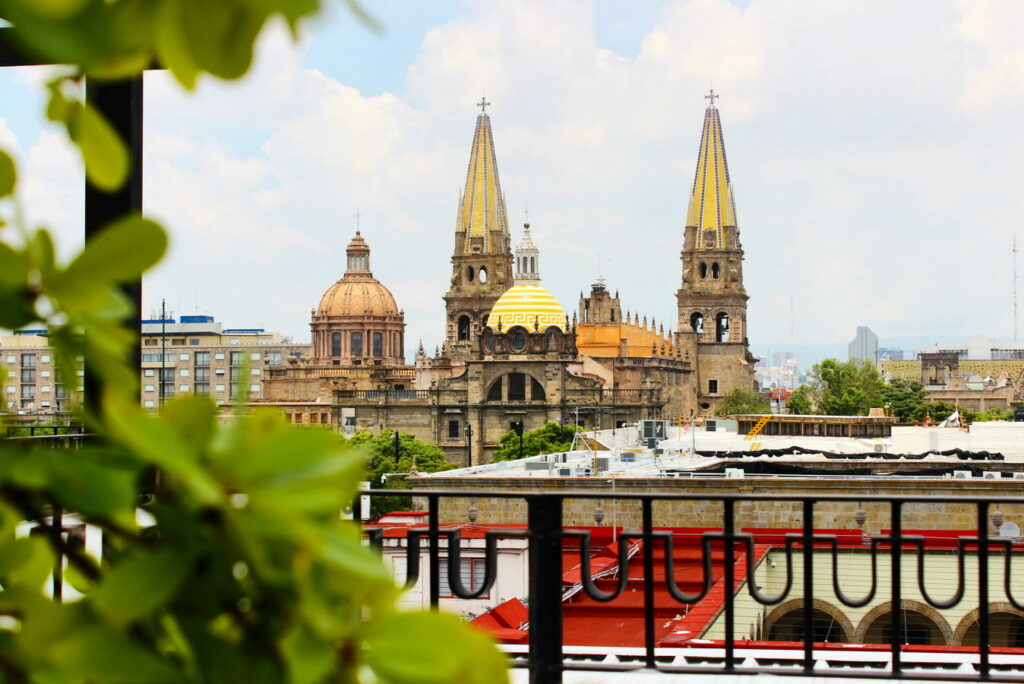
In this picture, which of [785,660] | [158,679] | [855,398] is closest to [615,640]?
[785,660]

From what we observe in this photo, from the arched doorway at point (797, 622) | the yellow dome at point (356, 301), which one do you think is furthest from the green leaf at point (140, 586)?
the yellow dome at point (356, 301)

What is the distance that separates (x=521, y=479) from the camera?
80.2 feet

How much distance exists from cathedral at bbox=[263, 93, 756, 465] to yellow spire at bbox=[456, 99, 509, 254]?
2.6 inches

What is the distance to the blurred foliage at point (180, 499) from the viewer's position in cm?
77

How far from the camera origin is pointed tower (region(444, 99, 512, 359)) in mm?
85750

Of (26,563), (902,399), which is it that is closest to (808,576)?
(26,563)

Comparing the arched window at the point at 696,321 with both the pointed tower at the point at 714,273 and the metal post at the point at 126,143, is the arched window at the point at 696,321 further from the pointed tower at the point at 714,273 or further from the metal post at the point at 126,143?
the metal post at the point at 126,143

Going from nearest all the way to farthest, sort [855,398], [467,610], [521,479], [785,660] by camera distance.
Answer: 1. [785,660]
2. [467,610]
3. [521,479]
4. [855,398]

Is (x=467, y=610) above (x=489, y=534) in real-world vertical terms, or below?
below

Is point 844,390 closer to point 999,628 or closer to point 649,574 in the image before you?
point 999,628

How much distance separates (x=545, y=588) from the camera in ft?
12.5

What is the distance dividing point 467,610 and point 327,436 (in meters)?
12.7

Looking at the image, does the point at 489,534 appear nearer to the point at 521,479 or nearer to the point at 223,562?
the point at 223,562

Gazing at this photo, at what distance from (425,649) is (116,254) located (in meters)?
0.31
